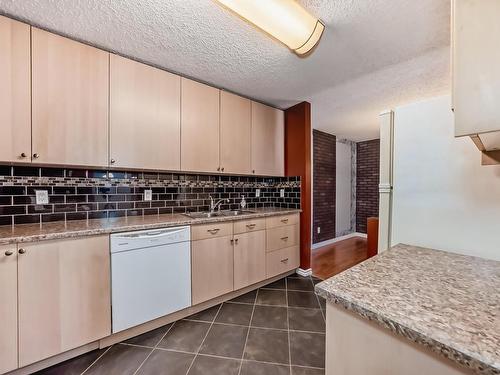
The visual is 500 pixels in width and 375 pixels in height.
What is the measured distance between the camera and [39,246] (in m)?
1.30

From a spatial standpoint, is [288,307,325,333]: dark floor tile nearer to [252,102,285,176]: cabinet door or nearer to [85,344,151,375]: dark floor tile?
[85,344,151,375]: dark floor tile

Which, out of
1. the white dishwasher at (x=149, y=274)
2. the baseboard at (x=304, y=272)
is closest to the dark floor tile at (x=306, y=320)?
the baseboard at (x=304, y=272)

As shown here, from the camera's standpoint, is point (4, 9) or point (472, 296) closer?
point (472, 296)

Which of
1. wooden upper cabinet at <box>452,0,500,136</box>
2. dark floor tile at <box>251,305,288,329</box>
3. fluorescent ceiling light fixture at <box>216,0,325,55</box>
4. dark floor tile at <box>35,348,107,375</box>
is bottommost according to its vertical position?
dark floor tile at <box>35,348,107,375</box>

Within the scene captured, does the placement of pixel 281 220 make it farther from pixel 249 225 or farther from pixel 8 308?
pixel 8 308

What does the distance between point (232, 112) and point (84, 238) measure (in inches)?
70.7

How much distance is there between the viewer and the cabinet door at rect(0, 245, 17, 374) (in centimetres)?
121

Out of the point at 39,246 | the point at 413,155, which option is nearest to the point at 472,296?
the point at 413,155

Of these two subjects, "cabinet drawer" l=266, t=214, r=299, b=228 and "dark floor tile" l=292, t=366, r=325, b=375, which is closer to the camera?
"dark floor tile" l=292, t=366, r=325, b=375

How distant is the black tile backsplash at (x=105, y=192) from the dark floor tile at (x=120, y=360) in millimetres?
1057

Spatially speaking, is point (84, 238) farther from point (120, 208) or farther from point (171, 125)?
point (171, 125)

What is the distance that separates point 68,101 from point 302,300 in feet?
8.58

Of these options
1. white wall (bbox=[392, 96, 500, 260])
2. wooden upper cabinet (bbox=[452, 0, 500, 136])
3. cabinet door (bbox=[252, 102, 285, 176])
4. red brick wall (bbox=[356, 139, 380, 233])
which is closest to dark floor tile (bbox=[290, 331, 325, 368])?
white wall (bbox=[392, 96, 500, 260])

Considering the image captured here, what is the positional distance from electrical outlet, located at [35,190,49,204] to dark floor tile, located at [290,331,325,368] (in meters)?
2.17
